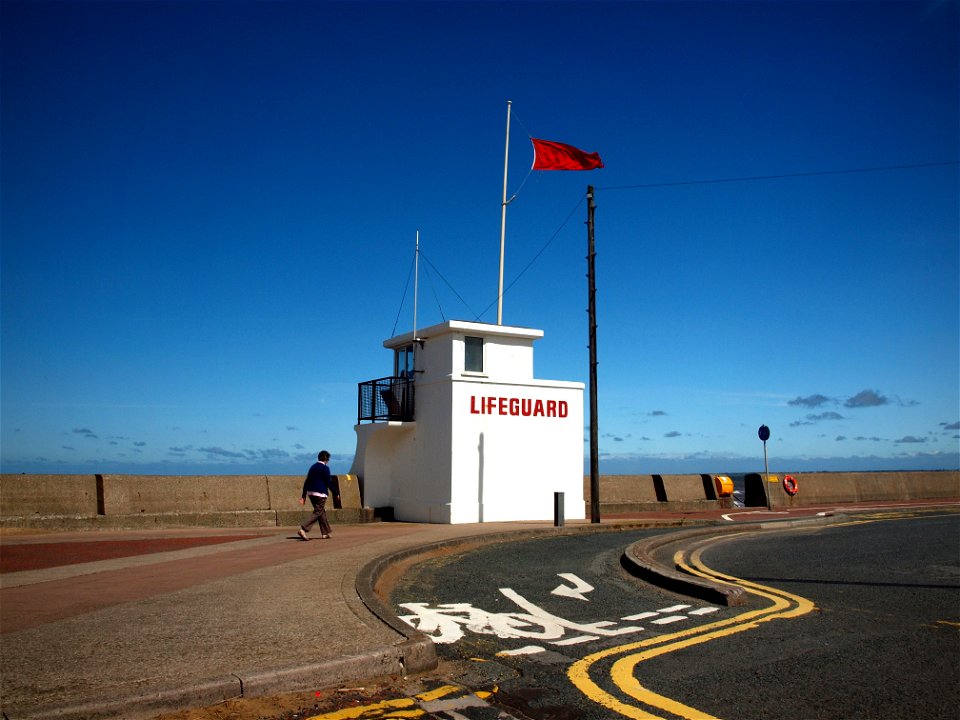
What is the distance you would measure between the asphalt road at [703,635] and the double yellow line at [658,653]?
2cm

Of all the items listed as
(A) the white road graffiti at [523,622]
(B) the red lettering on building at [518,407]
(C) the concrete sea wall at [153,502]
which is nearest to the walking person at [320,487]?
(C) the concrete sea wall at [153,502]

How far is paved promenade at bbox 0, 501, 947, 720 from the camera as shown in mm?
5109

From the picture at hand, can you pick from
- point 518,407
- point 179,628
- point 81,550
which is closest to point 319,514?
point 81,550

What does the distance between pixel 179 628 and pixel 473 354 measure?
15.7 m

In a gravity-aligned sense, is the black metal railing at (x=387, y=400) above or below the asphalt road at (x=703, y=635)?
above

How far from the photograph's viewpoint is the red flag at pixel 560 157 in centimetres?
2392

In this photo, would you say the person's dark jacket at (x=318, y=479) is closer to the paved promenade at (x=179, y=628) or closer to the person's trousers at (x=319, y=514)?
the person's trousers at (x=319, y=514)

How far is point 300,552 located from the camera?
12914 millimetres

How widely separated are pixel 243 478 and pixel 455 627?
13.5 metres

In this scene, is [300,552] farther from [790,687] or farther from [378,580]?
[790,687]

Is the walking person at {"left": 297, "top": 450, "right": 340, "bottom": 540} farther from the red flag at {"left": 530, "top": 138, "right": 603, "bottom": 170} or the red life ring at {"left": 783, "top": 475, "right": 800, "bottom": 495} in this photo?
the red life ring at {"left": 783, "top": 475, "right": 800, "bottom": 495}

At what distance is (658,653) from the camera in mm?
6641

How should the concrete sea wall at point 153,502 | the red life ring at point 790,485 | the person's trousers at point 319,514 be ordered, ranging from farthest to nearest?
1. the red life ring at point 790,485
2. the concrete sea wall at point 153,502
3. the person's trousers at point 319,514

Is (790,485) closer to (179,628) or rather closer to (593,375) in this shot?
(593,375)
